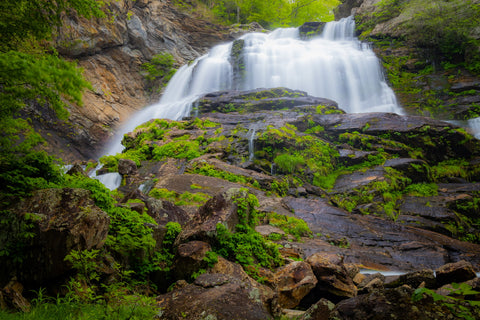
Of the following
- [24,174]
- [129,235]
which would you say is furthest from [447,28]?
[24,174]

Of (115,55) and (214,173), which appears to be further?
(115,55)

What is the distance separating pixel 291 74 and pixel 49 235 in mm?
23600

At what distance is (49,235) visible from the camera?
11.0 ft

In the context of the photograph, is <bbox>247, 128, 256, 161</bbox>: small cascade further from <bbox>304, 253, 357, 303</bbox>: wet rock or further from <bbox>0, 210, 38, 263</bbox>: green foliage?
<bbox>0, 210, 38, 263</bbox>: green foliage

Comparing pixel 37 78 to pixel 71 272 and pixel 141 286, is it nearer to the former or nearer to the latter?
pixel 71 272

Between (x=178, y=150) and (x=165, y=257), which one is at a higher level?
(x=165, y=257)

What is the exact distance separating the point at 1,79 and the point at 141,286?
11.0ft

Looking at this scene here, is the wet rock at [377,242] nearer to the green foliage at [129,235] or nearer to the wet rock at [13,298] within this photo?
the green foliage at [129,235]

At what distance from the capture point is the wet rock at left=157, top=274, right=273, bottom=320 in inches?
130

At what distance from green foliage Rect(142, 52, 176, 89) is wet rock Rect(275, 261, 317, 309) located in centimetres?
2510

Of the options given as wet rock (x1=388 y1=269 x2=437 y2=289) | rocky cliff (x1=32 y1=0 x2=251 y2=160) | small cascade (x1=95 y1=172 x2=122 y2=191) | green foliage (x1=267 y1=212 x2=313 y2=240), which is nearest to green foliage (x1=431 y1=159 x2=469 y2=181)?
green foliage (x1=267 y1=212 x2=313 y2=240)

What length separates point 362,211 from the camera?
10633 millimetres

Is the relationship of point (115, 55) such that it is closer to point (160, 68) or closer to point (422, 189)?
point (160, 68)

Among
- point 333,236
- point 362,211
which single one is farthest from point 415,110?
point 333,236
